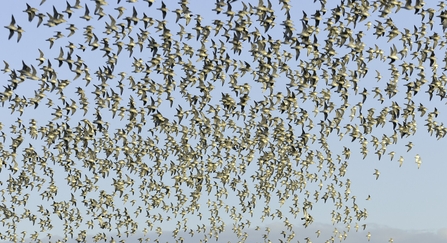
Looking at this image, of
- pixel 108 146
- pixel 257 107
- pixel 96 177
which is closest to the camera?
pixel 257 107

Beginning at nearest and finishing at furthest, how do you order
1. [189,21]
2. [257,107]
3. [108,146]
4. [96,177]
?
[189,21]
[257,107]
[108,146]
[96,177]

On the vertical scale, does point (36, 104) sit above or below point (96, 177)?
below

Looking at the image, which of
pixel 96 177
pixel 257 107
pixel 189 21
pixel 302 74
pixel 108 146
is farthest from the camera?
pixel 96 177

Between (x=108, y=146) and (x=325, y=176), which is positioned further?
(x=325, y=176)

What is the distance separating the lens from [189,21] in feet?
218

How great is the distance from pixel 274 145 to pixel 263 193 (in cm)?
868

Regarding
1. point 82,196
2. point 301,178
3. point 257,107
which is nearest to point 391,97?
point 257,107

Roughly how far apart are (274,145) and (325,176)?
10072mm

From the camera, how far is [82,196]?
91375 mm

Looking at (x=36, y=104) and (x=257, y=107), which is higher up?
(x=257, y=107)

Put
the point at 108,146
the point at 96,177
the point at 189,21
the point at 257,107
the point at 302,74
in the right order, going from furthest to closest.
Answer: the point at 96,177 → the point at 108,146 → the point at 257,107 → the point at 302,74 → the point at 189,21

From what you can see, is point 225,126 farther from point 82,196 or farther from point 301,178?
point 82,196

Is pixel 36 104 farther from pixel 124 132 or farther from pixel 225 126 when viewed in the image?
pixel 225 126

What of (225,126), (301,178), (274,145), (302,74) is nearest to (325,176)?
(301,178)
